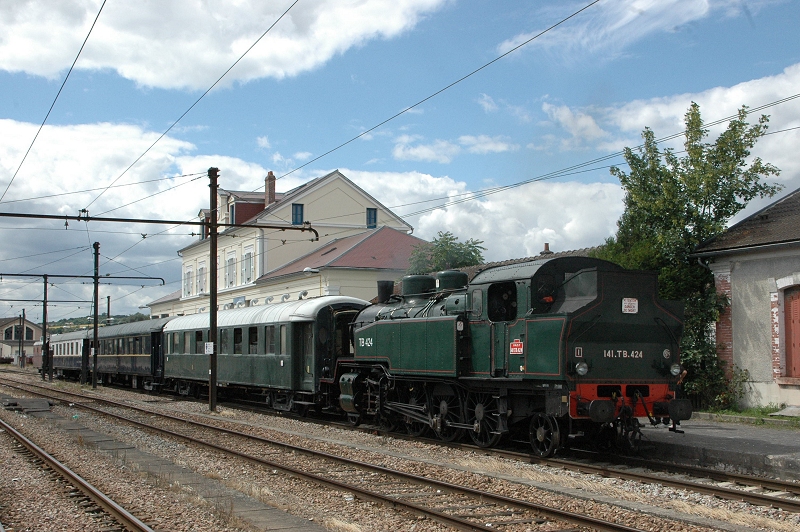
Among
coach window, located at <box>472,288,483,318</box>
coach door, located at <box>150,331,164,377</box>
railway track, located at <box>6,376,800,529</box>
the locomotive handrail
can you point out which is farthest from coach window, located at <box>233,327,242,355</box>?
the locomotive handrail

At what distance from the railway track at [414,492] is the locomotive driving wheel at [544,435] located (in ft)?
8.67

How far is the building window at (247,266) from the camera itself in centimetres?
4812

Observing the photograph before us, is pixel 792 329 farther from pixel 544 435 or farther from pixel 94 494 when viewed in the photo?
pixel 94 494

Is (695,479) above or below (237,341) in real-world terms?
below

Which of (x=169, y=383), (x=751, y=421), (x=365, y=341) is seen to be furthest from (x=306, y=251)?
(x=751, y=421)

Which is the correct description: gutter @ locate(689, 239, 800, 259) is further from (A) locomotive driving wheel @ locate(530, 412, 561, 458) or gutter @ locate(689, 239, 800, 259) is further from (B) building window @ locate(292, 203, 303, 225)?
(B) building window @ locate(292, 203, 303, 225)

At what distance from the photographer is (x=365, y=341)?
16.4m

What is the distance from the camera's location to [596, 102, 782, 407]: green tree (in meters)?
17.8

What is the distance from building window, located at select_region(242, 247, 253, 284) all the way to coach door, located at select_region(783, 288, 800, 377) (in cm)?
3606

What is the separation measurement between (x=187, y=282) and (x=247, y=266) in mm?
13017

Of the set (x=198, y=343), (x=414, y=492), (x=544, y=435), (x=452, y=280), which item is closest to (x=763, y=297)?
(x=452, y=280)

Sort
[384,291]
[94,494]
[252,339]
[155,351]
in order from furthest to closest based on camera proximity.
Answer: [155,351], [252,339], [384,291], [94,494]

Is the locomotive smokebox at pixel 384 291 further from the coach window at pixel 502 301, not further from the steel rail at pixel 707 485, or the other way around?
the steel rail at pixel 707 485

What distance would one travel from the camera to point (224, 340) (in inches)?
947
